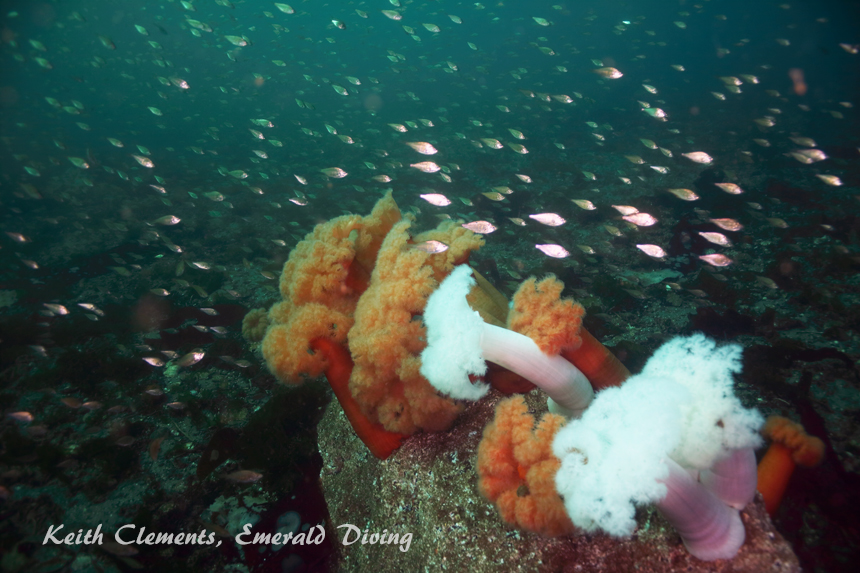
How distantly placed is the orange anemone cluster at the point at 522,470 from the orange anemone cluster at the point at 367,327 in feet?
2.08

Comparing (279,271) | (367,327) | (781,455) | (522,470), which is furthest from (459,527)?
(279,271)

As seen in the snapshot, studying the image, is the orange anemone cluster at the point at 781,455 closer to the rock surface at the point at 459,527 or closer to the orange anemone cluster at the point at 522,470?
the rock surface at the point at 459,527

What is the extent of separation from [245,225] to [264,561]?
482 inches

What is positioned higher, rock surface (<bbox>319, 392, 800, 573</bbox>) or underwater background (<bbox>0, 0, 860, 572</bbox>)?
rock surface (<bbox>319, 392, 800, 573</bbox>)

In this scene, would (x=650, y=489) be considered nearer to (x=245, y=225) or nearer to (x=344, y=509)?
(x=344, y=509)

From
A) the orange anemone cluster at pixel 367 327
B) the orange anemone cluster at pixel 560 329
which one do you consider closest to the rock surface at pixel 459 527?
the orange anemone cluster at pixel 367 327

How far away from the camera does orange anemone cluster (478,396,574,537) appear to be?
1.90 metres

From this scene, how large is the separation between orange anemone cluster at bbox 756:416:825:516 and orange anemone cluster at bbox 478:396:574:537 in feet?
3.68

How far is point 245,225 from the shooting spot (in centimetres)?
1311

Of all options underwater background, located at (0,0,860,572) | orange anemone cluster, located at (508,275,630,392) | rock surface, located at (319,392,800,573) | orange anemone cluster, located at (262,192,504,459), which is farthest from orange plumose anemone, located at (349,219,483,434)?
underwater background, located at (0,0,860,572)

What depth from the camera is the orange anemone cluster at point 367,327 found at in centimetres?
270

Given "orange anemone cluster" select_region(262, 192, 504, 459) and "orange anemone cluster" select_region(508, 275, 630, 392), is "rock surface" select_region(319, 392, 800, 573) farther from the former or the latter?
"orange anemone cluster" select_region(508, 275, 630, 392)

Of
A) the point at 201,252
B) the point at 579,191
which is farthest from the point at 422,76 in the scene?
the point at 201,252

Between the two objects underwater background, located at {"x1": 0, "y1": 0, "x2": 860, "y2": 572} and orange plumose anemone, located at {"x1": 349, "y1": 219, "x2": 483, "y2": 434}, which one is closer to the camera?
orange plumose anemone, located at {"x1": 349, "y1": 219, "x2": 483, "y2": 434}
